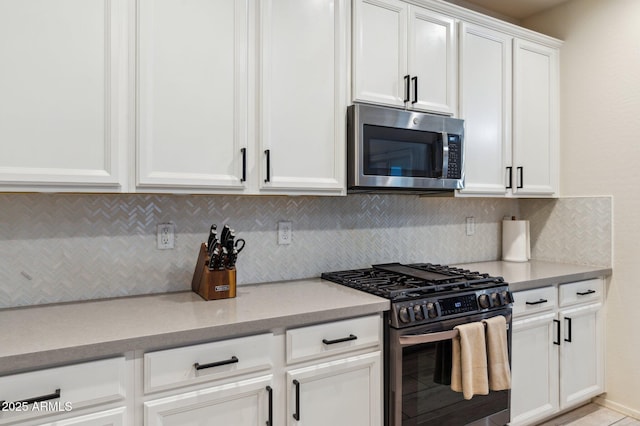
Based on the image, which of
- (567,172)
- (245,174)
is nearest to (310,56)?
(245,174)

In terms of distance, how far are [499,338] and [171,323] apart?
1530 millimetres

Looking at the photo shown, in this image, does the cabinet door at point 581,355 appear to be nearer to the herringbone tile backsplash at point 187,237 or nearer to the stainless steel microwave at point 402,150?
the herringbone tile backsplash at point 187,237

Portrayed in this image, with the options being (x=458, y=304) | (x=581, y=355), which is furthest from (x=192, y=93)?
(x=581, y=355)

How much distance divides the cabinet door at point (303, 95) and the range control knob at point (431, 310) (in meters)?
0.70

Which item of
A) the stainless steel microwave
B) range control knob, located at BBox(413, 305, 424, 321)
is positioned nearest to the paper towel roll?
the stainless steel microwave

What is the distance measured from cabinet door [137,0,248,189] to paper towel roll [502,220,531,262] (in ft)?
7.40

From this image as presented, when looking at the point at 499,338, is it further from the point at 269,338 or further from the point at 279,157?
the point at 279,157

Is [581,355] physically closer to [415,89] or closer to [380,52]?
[415,89]

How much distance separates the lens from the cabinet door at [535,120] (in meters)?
2.79

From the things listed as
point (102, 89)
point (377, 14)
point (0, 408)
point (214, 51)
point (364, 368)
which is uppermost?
point (377, 14)

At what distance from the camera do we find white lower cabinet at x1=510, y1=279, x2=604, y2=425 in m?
2.37

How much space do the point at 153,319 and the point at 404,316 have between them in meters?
1.03

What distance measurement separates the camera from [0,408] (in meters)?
1.16

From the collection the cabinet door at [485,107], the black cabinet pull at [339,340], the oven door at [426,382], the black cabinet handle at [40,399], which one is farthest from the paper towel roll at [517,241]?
the black cabinet handle at [40,399]
